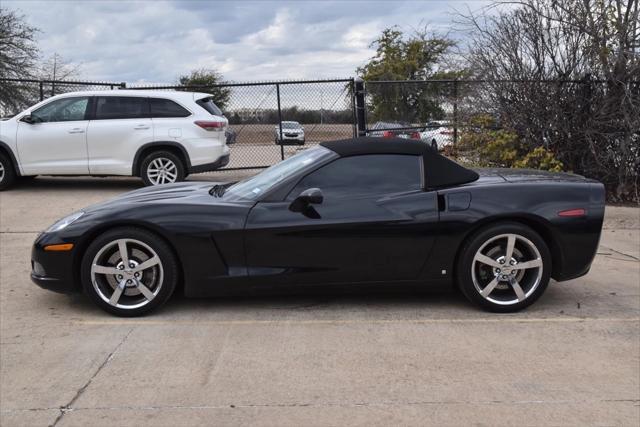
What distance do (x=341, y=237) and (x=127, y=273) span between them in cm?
164

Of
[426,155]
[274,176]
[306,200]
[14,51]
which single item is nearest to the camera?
[306,200]

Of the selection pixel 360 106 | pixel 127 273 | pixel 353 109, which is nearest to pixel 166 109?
pixel 360 106

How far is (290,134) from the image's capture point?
12.7 m

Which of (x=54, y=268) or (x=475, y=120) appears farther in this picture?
(x=475, y=120)

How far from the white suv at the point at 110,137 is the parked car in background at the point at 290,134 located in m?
2.38

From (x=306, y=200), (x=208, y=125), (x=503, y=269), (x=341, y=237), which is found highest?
(x=208, y=125)

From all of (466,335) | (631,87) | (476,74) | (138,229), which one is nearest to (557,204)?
(466,335)

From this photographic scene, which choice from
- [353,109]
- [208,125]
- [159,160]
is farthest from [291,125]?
[159,160]

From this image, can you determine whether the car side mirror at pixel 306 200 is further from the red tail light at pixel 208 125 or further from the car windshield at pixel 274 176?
the red tail light at pixel 208 125

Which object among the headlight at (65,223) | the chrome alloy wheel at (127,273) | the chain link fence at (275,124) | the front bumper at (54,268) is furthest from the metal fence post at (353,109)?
the front bumper at (54,268)

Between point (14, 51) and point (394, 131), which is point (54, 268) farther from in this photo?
point (14, 51)

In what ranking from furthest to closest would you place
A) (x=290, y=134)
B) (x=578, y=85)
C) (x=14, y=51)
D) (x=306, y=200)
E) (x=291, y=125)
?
(x=14, y=51) < (x=290, y=134) < (x=291, y=125) < (x=578, y=85) < (x=306, y=200)

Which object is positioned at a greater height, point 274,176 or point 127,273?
point 274,176

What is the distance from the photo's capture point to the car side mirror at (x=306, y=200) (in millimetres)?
4590
